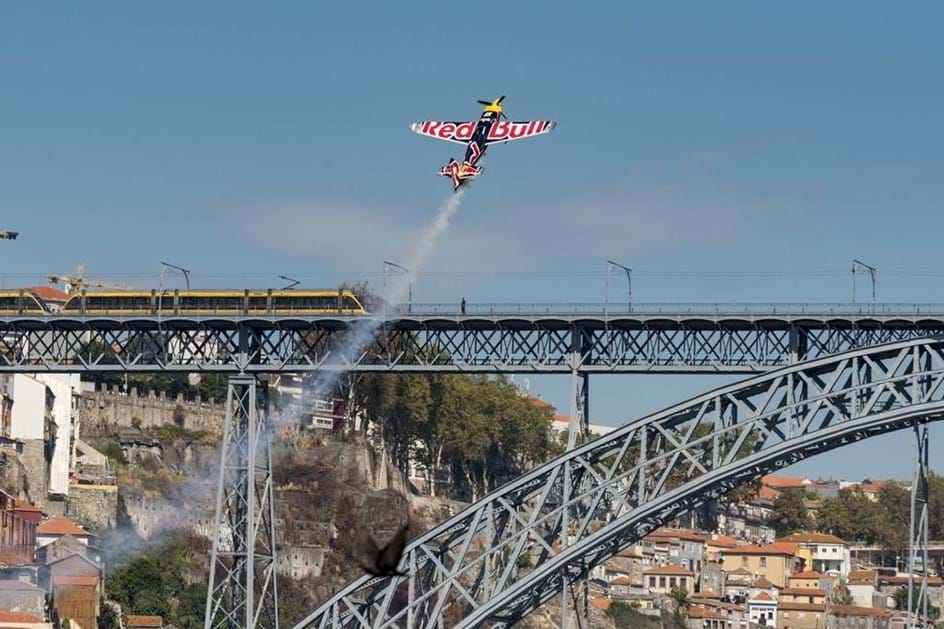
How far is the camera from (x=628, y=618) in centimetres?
14562

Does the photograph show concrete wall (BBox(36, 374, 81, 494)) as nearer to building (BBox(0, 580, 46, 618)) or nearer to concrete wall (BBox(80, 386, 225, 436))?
concrete wall (BBox(80, 386, 225, 436))

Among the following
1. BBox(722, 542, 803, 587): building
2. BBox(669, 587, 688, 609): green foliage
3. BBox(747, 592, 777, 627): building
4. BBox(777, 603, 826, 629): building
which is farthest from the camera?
BBox(722, 542, 803, 587): building

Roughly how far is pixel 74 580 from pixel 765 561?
308ft

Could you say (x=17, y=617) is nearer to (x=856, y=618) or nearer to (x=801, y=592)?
(x=801, y=592)

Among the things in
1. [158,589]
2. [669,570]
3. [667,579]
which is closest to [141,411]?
[158,589]

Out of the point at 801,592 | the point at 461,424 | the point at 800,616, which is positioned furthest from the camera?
the point at 801,592

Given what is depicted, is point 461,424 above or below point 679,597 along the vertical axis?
above

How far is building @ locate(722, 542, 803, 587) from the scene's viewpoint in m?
178

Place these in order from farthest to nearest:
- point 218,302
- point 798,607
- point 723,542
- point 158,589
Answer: point 723,542 → point 798,607 → point 158,589 → point 218,302

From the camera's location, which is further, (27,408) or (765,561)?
(765,561)

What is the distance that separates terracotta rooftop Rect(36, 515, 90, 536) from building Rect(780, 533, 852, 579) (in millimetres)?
98131

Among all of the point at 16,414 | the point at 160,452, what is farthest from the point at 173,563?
the point at 160,452

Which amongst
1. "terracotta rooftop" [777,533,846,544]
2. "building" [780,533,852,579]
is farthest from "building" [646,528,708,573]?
"terracotta rooftop" [777,533,846,544]

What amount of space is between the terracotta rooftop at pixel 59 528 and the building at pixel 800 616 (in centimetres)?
7876
